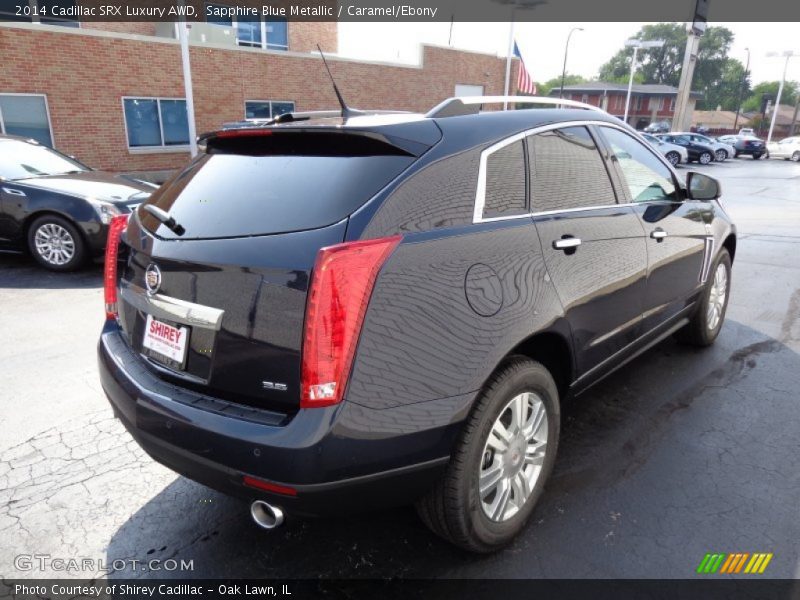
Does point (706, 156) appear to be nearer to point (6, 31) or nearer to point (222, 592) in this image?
point (6, 31)

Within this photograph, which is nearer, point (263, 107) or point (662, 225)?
point (662, 225)

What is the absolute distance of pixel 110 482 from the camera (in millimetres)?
2920

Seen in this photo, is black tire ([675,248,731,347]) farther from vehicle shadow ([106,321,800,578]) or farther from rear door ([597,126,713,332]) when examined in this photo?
vehicle shadow ([106,321,800,578])

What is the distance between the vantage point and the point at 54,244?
6.83m

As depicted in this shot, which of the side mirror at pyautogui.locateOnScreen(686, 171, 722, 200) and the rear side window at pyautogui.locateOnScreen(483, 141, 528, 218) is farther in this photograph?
the side mirror at pyautogui.locateOnScreen(686, 171, 722, 200)

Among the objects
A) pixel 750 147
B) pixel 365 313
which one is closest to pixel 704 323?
pixel 365 313

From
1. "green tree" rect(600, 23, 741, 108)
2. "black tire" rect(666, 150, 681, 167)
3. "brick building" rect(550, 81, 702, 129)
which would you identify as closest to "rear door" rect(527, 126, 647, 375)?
"black tire" rect(666, 150, 681, 167)

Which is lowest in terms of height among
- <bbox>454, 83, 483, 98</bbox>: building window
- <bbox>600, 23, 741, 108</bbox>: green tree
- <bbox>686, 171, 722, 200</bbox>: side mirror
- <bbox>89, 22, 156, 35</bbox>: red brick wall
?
<bbox>686, 171, 722, 200</bbox>: side mirror

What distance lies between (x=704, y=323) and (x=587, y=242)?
2.23 m

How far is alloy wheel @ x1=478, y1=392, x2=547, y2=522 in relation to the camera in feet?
7.67

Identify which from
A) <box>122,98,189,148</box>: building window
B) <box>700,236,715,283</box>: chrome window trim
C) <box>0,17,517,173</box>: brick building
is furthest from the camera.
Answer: <box>122,98,189,148</box>: building window

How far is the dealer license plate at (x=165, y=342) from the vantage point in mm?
2176

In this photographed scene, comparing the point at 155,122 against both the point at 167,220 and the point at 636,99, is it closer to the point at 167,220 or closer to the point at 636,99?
the point at 167,220

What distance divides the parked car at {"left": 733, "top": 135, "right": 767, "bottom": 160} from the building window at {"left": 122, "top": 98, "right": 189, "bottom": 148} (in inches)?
1401
